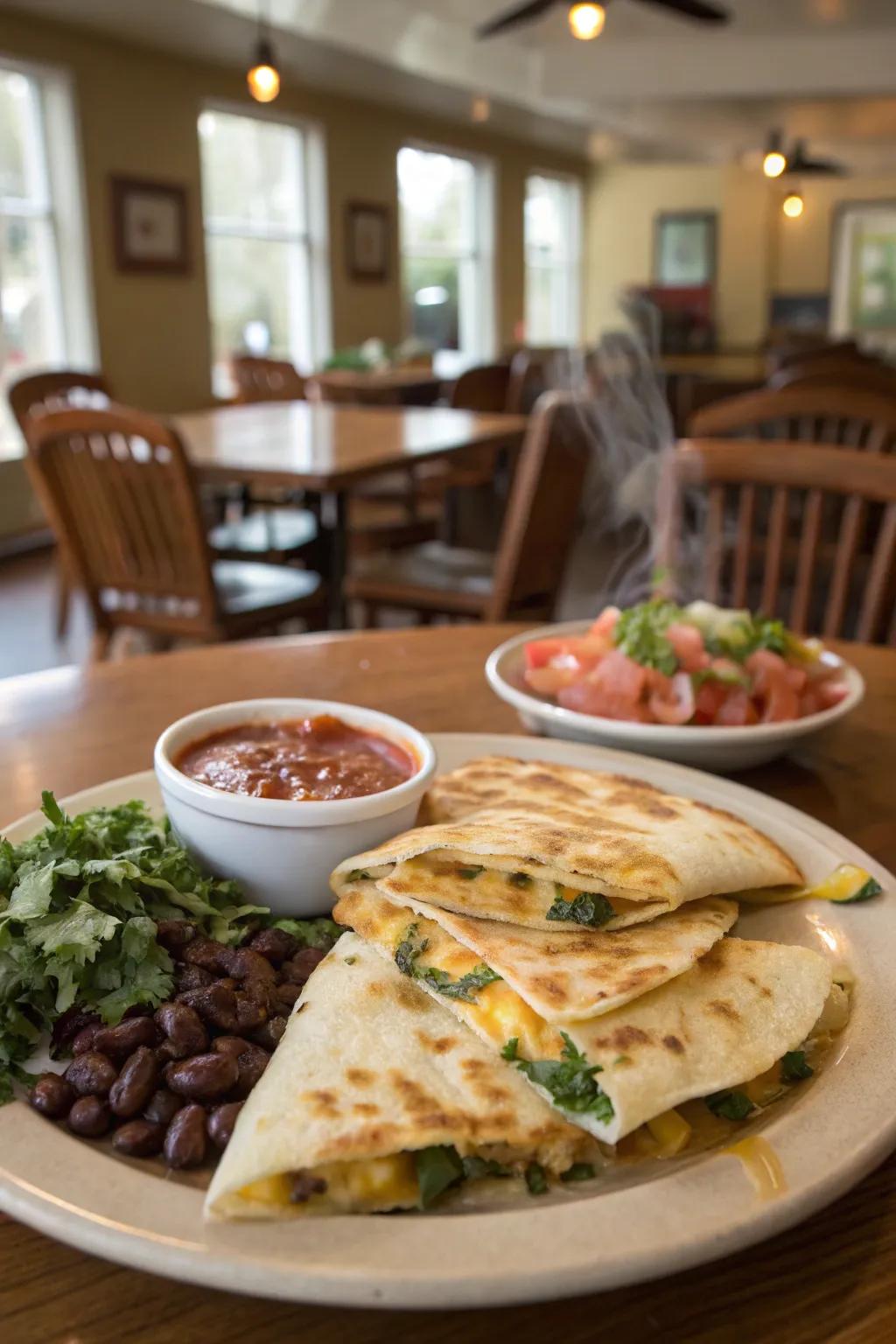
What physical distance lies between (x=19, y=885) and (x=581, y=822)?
39cm

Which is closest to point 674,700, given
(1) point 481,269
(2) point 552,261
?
(1) point 481,269

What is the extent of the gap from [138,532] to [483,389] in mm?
3762

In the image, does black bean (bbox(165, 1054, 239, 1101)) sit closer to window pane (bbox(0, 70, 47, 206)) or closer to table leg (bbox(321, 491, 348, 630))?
table leg (bbox(321, 491, 348, 630))

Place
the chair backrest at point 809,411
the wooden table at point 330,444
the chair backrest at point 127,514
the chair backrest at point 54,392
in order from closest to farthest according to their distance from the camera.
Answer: the chair backrest at point 809,411 < the chair backrest at point 127,514 < the wooden table at point 330,444 < the chair backrest at point 54,392

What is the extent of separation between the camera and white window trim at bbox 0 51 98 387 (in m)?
6.98

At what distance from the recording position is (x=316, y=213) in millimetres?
9375

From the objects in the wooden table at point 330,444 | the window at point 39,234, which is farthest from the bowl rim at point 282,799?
the window at point 39,234

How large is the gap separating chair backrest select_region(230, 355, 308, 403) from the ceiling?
2338mm

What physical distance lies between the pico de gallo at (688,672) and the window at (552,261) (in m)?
12.3

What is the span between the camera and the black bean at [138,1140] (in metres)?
0.60

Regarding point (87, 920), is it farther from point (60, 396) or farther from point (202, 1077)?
point (60, 396)

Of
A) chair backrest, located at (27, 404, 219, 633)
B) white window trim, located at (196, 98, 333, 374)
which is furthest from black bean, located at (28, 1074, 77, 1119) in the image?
white window trim, located at (196, 98, 333, 374)

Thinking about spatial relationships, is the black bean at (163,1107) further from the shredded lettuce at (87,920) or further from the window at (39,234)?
the window at (39,234)

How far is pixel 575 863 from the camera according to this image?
75 cm
